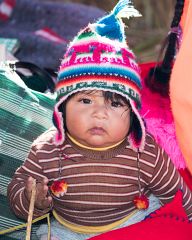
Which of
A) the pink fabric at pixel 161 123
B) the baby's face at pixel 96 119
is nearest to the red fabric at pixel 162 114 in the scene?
the pink fabric at pixel 161 123

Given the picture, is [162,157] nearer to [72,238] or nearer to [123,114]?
[123,114]

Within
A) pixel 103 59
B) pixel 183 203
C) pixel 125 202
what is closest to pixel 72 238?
pixel 125 202

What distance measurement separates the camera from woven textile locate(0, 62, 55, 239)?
68.9 inches

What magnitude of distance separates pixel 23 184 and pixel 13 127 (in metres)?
0.26

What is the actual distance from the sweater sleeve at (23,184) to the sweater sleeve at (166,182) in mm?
278

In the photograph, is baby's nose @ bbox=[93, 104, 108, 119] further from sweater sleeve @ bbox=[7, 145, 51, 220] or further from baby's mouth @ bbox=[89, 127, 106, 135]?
sweater sleeve @ bbox=[7, 145, 51, 220]

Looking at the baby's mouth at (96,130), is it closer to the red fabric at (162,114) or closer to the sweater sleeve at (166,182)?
the sweater sleeve at (166,182)

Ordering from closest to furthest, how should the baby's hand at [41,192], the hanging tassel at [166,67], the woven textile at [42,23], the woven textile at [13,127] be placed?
the baby's hand at [41,192] → the woven textile at [13,127] → the hanging tassel at [166,67] → the woven textile at [42,23]

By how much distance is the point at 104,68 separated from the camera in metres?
1.51

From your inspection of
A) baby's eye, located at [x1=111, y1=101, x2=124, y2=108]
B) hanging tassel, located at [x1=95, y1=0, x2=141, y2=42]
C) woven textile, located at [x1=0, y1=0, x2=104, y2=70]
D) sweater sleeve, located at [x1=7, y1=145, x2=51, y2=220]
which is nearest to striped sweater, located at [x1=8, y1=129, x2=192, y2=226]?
sweater sleeve, located at [x1=7, y1=145, x2=51, y2=220]

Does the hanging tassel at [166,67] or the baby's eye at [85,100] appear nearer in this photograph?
the baby's eye at [85,100]

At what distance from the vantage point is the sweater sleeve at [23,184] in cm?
155

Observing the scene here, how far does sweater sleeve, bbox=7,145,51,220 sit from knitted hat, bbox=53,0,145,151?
0.08 meters

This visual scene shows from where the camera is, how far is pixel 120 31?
161cm
